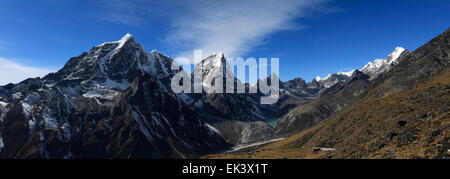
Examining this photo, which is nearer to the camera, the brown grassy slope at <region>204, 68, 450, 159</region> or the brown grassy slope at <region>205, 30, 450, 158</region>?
the brown grassy slope at <region>205, 30, 450, 158</region>

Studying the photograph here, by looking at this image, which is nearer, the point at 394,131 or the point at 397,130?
the point at 394,131

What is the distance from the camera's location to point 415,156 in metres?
42.8

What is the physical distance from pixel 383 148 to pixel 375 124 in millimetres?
81890

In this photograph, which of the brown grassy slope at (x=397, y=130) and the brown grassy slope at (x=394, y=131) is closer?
the brown grassy slope at (x=397, y=130)

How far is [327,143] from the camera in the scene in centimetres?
14438
